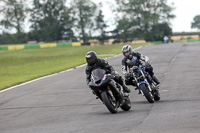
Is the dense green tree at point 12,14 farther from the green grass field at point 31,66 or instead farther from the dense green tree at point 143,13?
the green grass field at point 31,66

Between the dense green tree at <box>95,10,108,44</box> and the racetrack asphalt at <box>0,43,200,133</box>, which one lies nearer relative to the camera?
the racetrack asphalt at <box>0,43,200,133</box>

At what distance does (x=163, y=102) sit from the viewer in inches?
481

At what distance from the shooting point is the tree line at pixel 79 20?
11588cm

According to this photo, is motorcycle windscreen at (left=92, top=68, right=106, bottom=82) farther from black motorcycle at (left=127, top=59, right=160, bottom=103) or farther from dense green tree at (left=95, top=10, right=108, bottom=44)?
dense green tree at (left=95, top=10, right=108, bottom=44)

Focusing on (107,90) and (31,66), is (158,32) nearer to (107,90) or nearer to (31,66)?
(31,66)

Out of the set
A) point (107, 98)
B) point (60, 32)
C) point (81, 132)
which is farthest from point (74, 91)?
point (60, 32)

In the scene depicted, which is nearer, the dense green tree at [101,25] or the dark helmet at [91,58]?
the dark helmet at [91,58]

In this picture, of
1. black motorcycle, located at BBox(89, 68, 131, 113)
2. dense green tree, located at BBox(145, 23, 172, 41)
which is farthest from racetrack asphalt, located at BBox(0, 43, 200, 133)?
dense green tree, located at BBox(145, 23, 172, 41)

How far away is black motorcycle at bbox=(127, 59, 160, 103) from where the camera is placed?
11992mm

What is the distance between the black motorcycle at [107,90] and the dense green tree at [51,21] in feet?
377

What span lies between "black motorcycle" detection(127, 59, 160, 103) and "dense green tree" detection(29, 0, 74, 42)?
11322cm

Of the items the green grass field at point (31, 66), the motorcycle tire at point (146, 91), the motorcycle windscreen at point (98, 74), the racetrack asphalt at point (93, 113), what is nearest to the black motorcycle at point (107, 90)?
the motorcycle windscreen at point (98, 74)

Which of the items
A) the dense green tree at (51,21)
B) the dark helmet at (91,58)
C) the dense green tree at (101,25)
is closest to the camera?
the dark helmet at (91,58)

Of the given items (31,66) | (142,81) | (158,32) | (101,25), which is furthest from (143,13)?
(142,81)
